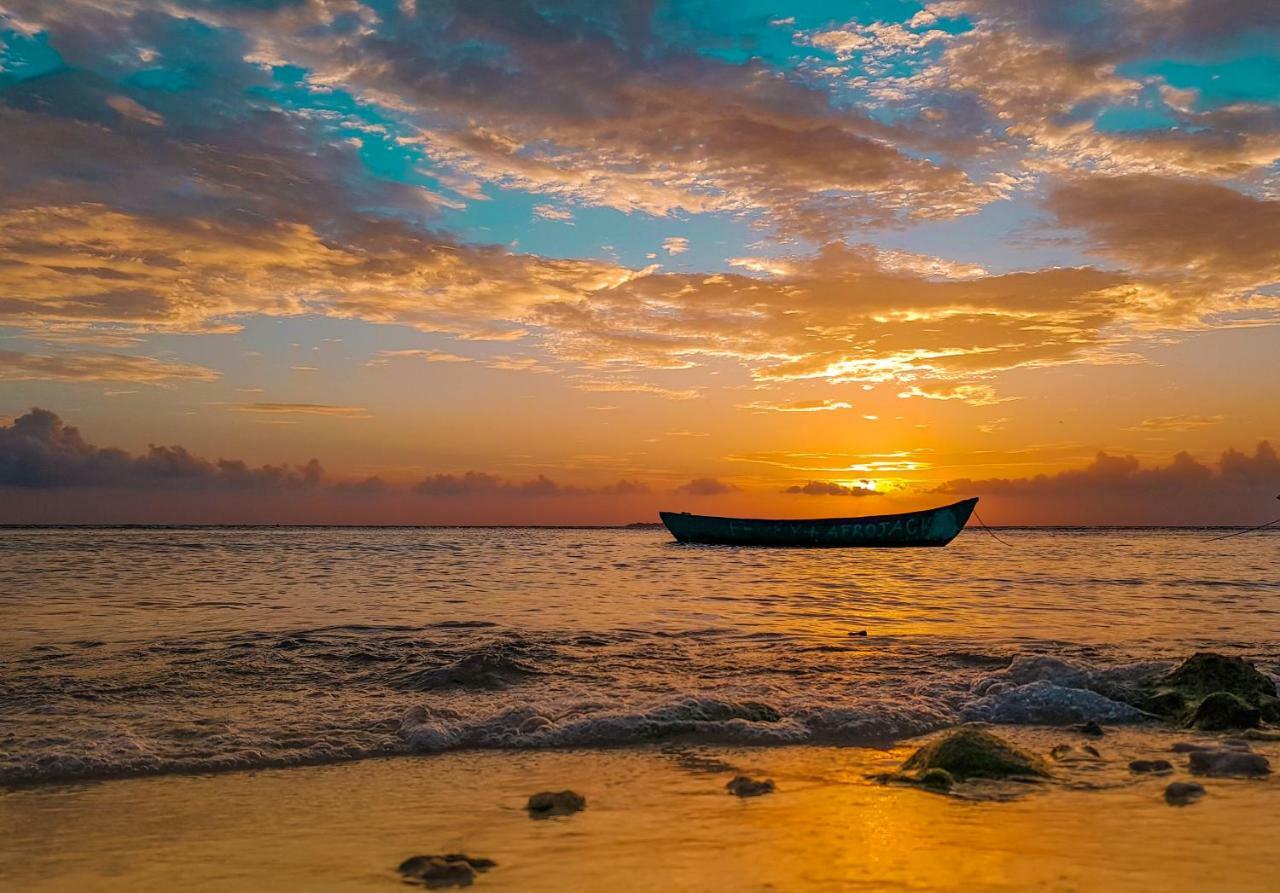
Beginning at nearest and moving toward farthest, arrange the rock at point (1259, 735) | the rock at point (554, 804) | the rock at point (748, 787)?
the rock at point (554, 804)
the rock at point (748, 787)
the rock at point (1259, 735)

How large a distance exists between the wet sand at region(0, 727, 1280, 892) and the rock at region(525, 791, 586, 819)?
10 cm

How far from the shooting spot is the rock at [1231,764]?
6762 mm

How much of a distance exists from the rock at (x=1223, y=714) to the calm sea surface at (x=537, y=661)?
64 centimetres

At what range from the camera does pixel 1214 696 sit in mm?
8820

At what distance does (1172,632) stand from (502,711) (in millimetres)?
13204

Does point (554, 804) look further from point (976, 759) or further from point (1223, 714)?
point (1223, 714)

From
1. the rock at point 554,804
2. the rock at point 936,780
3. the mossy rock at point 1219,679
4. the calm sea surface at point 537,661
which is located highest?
the mossy rock at point 1219,679

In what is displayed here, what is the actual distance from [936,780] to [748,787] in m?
1.32

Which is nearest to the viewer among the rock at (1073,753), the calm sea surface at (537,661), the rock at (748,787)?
the rock at (748,787)

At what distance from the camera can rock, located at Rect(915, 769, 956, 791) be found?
638cm

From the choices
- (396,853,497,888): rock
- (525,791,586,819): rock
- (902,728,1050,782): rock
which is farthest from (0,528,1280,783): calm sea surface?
(396,853,497,888): rock

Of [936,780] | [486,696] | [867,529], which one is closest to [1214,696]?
[936,780]

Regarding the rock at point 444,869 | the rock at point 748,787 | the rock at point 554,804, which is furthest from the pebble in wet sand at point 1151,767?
the rock at point 444,869

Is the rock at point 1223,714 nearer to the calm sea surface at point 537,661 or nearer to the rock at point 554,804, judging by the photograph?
the calm sea surface at point 537,661
